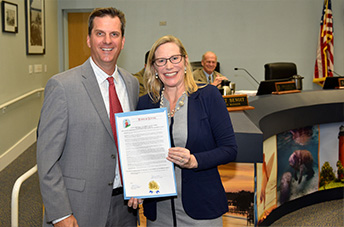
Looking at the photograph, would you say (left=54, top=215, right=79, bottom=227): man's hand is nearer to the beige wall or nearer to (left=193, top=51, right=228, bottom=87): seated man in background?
the beige wall

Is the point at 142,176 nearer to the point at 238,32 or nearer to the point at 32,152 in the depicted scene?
the point at 32,152

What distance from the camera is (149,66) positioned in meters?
1.75

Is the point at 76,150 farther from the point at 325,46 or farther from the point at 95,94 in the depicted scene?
the point at 325,46

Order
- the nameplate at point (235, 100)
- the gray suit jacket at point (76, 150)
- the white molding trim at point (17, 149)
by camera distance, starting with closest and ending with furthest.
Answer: the gray suit jacket at point (76, 150) → the nameplate at point (235, 100) → the white molding trim at point (17, 149)

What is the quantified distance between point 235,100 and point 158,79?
122cm

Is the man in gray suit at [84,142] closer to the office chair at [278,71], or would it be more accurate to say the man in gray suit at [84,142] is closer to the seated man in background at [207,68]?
the seated man in background at [207,68]

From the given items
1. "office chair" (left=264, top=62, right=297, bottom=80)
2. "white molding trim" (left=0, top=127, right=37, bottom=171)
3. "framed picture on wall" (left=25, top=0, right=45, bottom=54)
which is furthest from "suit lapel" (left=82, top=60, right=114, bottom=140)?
"framed picture on wall" (left=25, top=0, right=45, bottom=54)

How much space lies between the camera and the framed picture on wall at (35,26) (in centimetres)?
580

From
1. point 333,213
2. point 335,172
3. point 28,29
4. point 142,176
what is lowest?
point 333,213

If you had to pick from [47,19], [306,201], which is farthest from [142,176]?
[47,19]

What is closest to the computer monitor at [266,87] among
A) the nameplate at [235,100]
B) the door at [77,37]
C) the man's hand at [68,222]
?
the nameplate at [235,100]

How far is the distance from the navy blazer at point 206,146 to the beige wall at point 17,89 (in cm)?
372

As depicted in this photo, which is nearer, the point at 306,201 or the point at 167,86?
the point at 167,86

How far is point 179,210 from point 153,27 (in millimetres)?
6666
